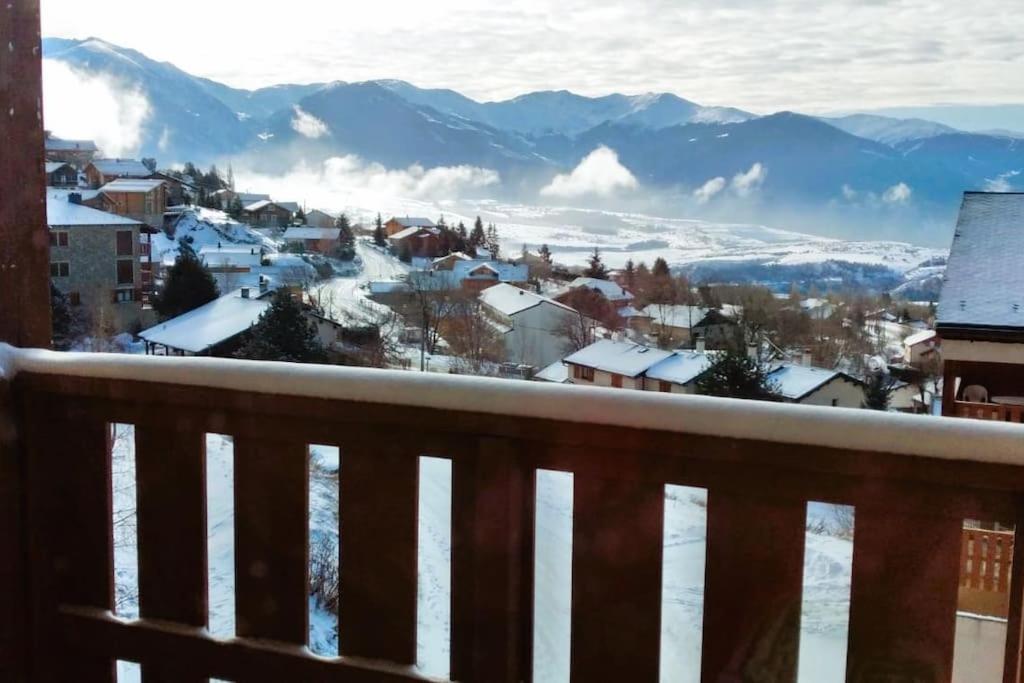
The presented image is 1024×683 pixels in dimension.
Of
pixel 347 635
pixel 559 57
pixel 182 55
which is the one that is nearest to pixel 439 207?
pixel 559 57

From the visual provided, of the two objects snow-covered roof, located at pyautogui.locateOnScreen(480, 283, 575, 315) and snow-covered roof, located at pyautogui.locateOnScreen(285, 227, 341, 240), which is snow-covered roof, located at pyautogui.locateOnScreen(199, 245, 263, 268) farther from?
snow-covered roof, located at pyautogui.locateOnScreen(480, 283, 575, 315)

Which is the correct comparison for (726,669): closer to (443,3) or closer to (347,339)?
(347,339)

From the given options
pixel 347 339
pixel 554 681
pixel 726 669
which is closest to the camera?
pixel 726 669

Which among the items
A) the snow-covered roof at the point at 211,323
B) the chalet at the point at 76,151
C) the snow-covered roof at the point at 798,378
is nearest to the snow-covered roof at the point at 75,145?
the chalet at the point at 76,151

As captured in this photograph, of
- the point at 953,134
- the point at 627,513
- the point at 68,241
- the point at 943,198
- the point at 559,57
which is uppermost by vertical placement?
the point at 559,57

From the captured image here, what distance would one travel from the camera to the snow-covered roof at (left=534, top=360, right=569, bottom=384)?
2.00 meters

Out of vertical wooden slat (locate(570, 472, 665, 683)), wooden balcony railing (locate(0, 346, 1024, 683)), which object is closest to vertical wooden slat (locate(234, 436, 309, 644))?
wooden balcony railing (locate(0, 346, 1024, 683))

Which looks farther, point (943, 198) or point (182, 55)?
point (182, 55)

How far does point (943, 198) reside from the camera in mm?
2035

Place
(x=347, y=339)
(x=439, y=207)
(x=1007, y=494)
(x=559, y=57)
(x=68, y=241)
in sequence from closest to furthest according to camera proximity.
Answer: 1. (x=1007, y=494)
2. (x=68, y=241)
3. (x=347, y=339)
4. (x=559, y=57)
5. (x=439, y=207)

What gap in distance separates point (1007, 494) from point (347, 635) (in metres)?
0.74

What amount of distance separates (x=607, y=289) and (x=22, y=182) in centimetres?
140

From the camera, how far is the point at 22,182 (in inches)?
51.4

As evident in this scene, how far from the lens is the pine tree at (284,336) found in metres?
2.05
